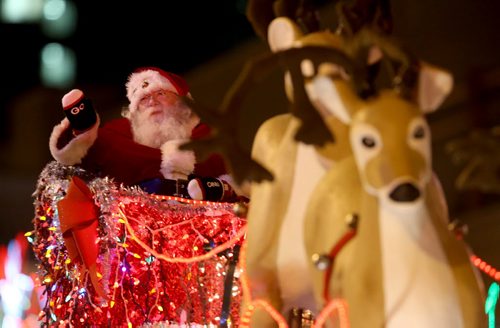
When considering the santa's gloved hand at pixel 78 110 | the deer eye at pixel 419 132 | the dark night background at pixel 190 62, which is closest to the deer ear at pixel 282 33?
the deer eye at pixel 419 132

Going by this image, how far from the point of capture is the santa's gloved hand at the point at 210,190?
1.83 metres

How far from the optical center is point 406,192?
3.87 ft

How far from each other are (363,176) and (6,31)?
5.80 meters

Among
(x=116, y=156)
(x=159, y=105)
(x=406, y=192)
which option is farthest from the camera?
(x=159, y=105)

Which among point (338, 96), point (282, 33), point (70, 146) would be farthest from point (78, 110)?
point (338, 96)

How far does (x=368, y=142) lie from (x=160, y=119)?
35.5 inches

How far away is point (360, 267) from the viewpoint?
1223 mm

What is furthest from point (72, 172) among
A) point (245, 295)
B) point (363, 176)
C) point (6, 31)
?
point (6, 31)

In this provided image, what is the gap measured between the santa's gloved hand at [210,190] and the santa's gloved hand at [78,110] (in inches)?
9.4

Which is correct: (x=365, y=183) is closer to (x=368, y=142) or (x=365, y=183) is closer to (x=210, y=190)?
(x=368, y=142)

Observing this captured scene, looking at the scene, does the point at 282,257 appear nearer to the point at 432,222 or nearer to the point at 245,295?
the point at 245,295

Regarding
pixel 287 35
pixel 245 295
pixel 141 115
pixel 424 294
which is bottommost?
pixel 424 294

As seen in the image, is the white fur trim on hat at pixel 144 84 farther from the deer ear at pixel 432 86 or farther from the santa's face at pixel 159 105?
the deer ear at pixel 432 86

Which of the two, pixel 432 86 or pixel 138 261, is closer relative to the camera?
pixel 432 86
